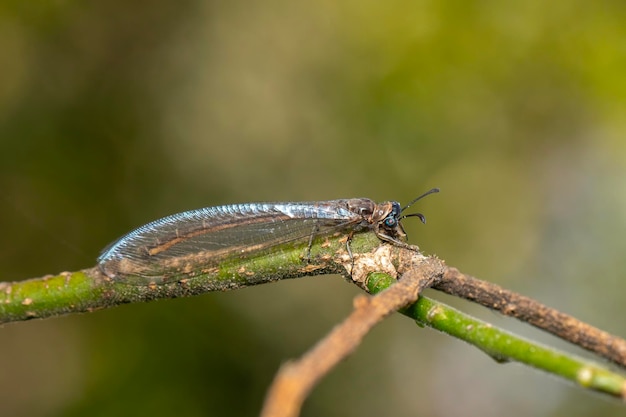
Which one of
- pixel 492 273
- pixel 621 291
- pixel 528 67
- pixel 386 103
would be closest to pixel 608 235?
pixel 621 291

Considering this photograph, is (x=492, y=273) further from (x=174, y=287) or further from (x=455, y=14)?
(x=174, y=287)

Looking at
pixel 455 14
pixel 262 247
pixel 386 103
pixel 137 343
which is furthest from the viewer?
pixel 386 103

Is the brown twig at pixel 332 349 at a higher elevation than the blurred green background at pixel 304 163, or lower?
lower

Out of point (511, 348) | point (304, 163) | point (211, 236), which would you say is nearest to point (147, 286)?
point (211, 236)

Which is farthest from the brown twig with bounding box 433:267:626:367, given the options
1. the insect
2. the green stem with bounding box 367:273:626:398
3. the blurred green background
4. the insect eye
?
the blurred green background

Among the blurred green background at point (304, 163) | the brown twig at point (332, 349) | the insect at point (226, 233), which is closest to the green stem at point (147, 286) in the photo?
the insect at point (226, 233)

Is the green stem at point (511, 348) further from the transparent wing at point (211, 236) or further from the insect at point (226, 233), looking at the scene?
the transparent wing at point (211, 236)

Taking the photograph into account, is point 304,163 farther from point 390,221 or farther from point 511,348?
point 511,348
